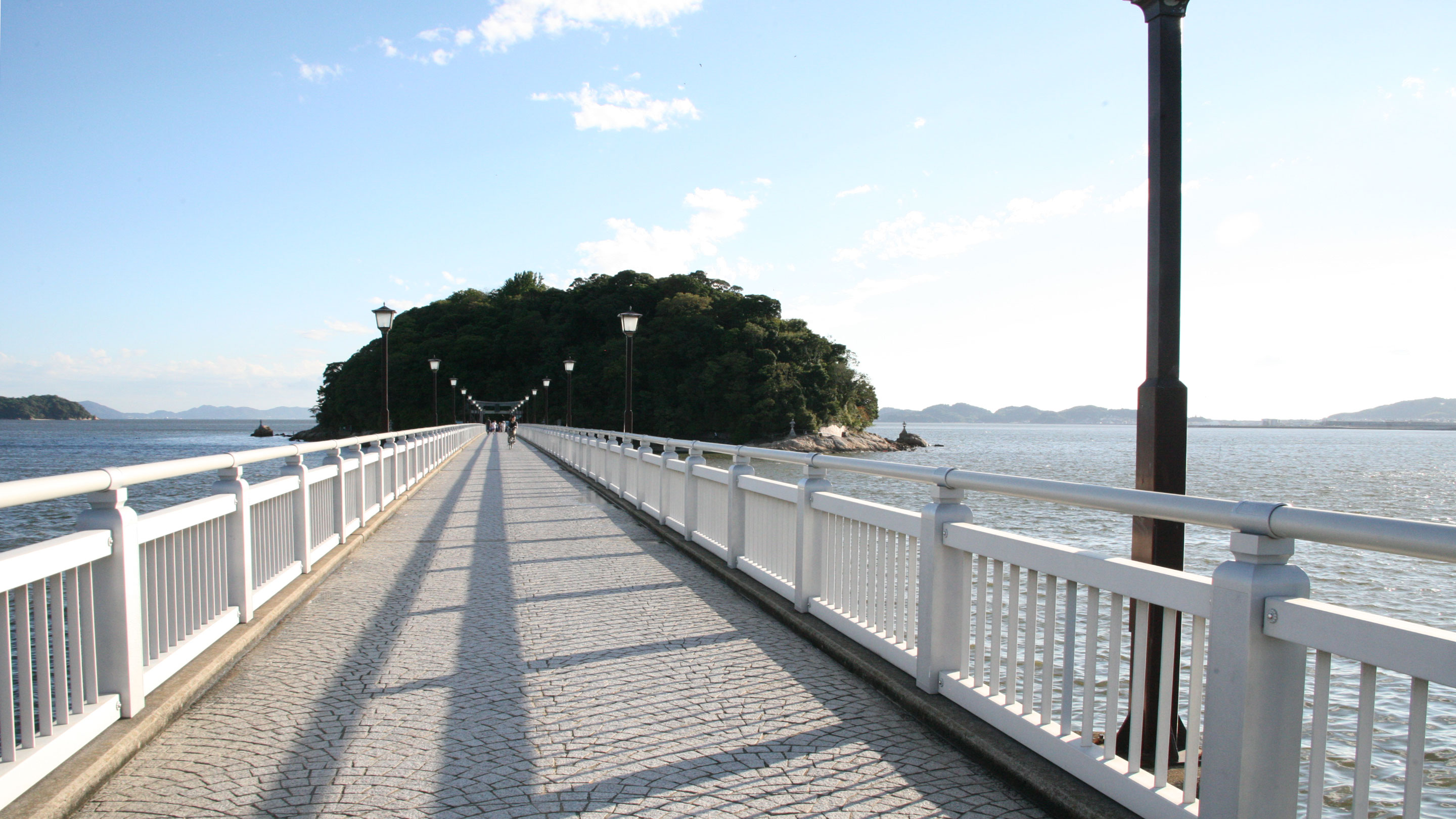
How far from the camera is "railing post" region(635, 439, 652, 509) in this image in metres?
12.0

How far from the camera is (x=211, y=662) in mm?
4473

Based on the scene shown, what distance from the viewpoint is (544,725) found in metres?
3.87

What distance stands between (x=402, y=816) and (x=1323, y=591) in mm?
16573

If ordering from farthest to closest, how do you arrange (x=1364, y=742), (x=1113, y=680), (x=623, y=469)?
(x=623, y=469)
(x=1113, y=680)
(x=1364, y=742)

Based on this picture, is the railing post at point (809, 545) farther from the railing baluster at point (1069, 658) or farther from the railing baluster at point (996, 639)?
the railing baluster at point (1069, 658)

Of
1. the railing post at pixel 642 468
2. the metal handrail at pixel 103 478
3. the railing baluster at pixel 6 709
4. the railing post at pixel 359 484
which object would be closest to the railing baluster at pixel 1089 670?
the metal handrail at pixel 103 478

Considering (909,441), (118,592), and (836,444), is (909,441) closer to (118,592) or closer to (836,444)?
(836,444)

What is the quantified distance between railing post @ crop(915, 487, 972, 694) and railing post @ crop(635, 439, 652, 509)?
310 inches

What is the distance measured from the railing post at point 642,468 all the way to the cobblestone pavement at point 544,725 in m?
5.07

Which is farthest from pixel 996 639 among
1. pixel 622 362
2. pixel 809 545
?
pixel 622 362

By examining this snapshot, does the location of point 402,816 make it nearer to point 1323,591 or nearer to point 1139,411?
point 1139,411

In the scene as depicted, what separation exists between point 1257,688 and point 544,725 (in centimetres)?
279

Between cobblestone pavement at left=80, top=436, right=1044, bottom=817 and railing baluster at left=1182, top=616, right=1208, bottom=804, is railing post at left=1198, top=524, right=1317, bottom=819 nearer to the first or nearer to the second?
railing baluster at left=1182, top=616, right=1208, bottom=804

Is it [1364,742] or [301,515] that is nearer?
[1364,742]
